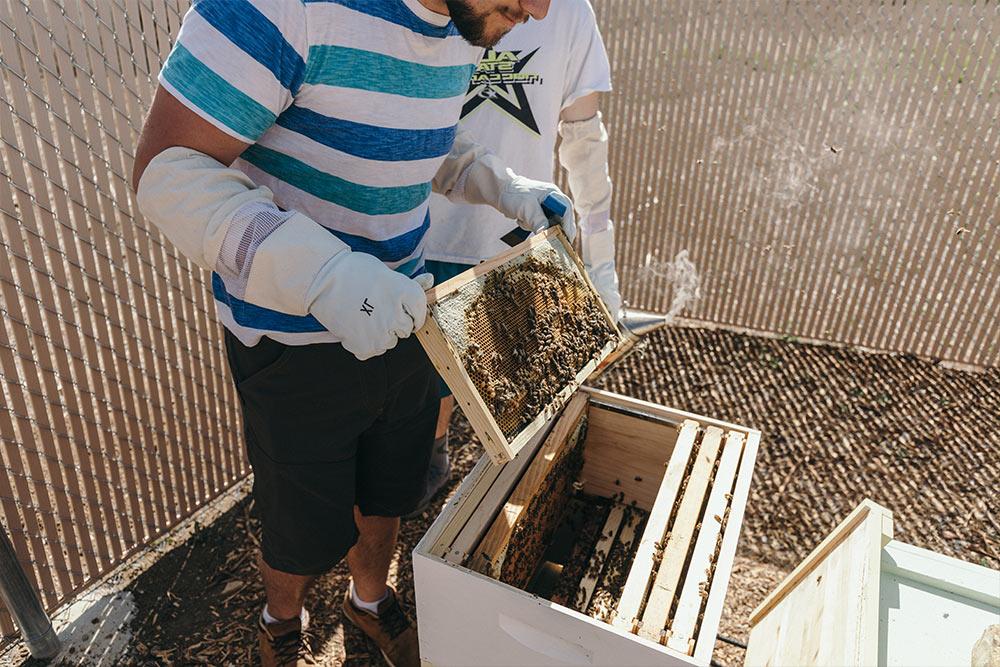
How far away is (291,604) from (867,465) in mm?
3657

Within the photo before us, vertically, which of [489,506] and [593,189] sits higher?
[593,189]

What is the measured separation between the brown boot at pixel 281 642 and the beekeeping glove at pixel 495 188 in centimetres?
192

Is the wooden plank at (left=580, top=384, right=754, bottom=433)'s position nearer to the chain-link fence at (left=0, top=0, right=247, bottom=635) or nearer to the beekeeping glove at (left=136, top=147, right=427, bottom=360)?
the beekeeping glove at (left=136, top=147, right=427, bottom=360)

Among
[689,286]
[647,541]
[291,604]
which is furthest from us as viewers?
[689,286]

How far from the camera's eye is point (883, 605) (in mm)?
1986

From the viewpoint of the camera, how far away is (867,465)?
4.25m

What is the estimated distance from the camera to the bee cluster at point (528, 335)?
6.56 feet

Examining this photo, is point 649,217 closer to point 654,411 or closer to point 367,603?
point 654,411

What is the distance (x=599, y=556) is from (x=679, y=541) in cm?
67

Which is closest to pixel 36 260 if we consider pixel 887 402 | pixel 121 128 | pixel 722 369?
pixel 121 128

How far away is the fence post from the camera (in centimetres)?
252

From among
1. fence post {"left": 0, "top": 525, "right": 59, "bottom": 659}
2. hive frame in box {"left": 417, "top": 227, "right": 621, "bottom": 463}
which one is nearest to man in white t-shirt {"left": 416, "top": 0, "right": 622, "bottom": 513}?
hive frame in box {"left": 417, "top": 227, "right": 621, "bottom": 463}

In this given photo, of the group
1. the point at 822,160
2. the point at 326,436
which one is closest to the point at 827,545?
the point at 326,436

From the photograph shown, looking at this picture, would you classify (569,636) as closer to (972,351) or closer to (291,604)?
(291,604)
